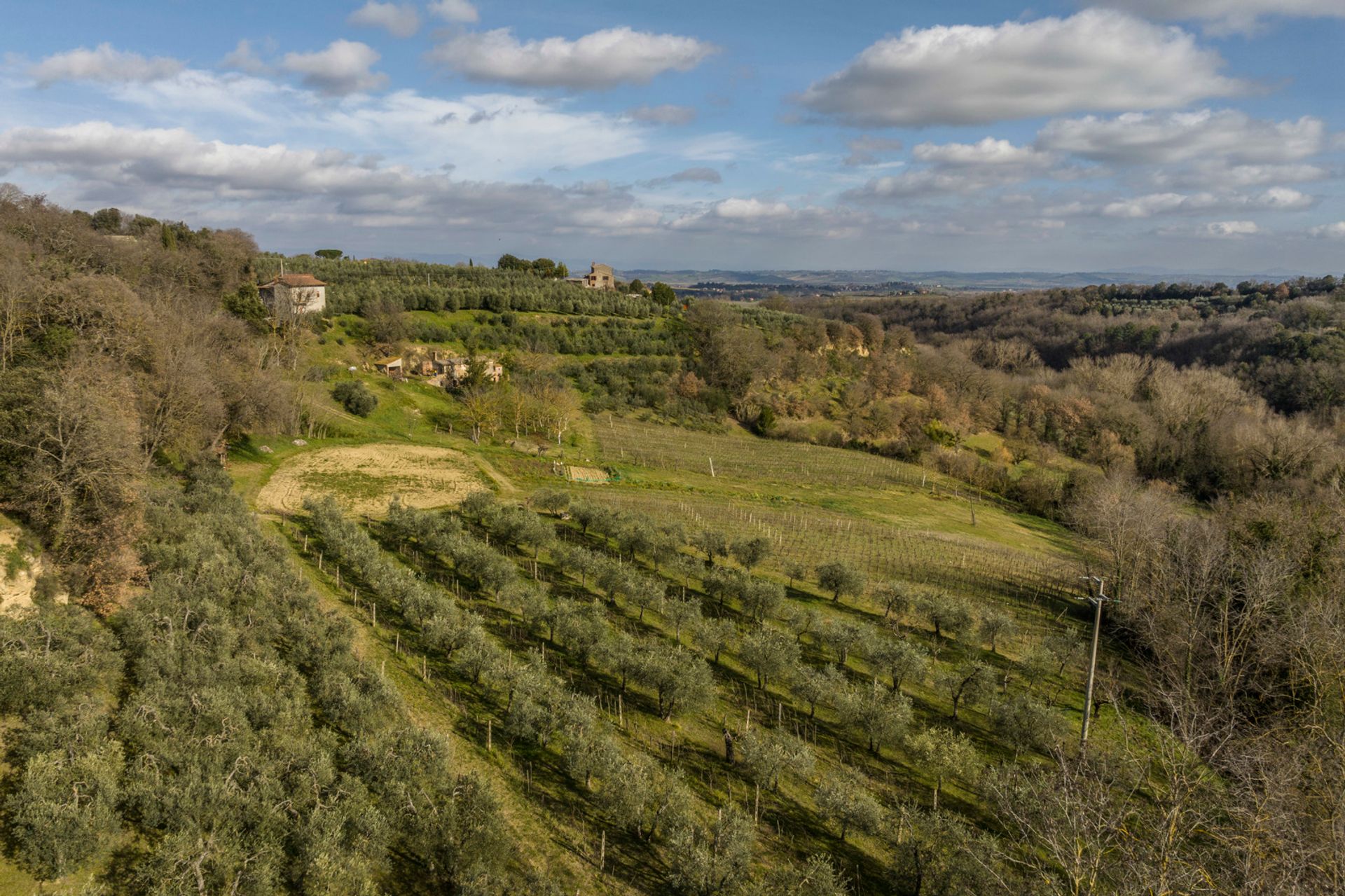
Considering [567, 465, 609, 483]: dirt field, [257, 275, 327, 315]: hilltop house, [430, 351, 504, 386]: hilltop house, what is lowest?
[567, 465, 609, 483]: dirt field

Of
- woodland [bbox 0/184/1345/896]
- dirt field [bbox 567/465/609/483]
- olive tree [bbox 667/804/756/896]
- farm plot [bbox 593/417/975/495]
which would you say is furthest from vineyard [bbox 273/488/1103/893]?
farm plot [bbox 593/417/975/495]

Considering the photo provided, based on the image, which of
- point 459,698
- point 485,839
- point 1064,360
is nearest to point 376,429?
point 459,698

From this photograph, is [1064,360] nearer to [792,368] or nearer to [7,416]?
[792,368]

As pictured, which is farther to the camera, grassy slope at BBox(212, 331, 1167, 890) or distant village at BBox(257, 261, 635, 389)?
distant village at BBox(257, 261, 635, 389)

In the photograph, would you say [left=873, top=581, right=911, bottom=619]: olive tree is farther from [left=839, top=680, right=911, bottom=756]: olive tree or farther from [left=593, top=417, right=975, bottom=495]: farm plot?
[left=593, top=417, right=975, bottom=495]: farm plot

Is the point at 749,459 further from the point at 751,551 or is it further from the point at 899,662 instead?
the point at 899,662

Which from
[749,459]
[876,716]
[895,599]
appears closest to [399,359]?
[749,459]
